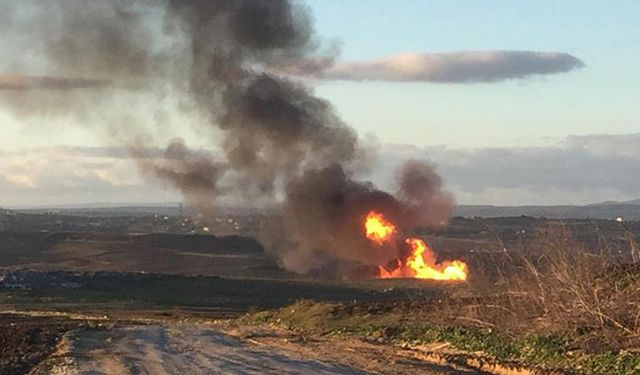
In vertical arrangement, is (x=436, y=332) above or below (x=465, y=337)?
below

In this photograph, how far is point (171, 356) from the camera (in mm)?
30078

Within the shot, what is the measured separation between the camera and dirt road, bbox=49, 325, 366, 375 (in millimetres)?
26109

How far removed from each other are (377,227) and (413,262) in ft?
20.8

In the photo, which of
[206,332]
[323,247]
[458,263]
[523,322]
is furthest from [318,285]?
[523,322]

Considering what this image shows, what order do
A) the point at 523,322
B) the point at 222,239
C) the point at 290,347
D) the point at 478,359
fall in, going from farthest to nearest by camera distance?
the point at 222,239
the point at 290,347
the point at 523,322
the point at 478,359

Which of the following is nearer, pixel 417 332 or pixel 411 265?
pixel 417 332

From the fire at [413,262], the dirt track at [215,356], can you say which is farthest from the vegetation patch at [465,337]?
the fire at [413,262]

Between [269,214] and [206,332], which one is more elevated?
[269,214]

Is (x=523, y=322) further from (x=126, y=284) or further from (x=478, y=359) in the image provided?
(x=126, y=284)

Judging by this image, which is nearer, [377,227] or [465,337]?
[465,337]

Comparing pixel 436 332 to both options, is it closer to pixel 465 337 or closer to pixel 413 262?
pixel 465 337

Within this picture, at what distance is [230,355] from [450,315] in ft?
29.5

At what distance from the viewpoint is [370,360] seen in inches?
1120

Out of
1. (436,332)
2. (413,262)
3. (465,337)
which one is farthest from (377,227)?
(465,337)
